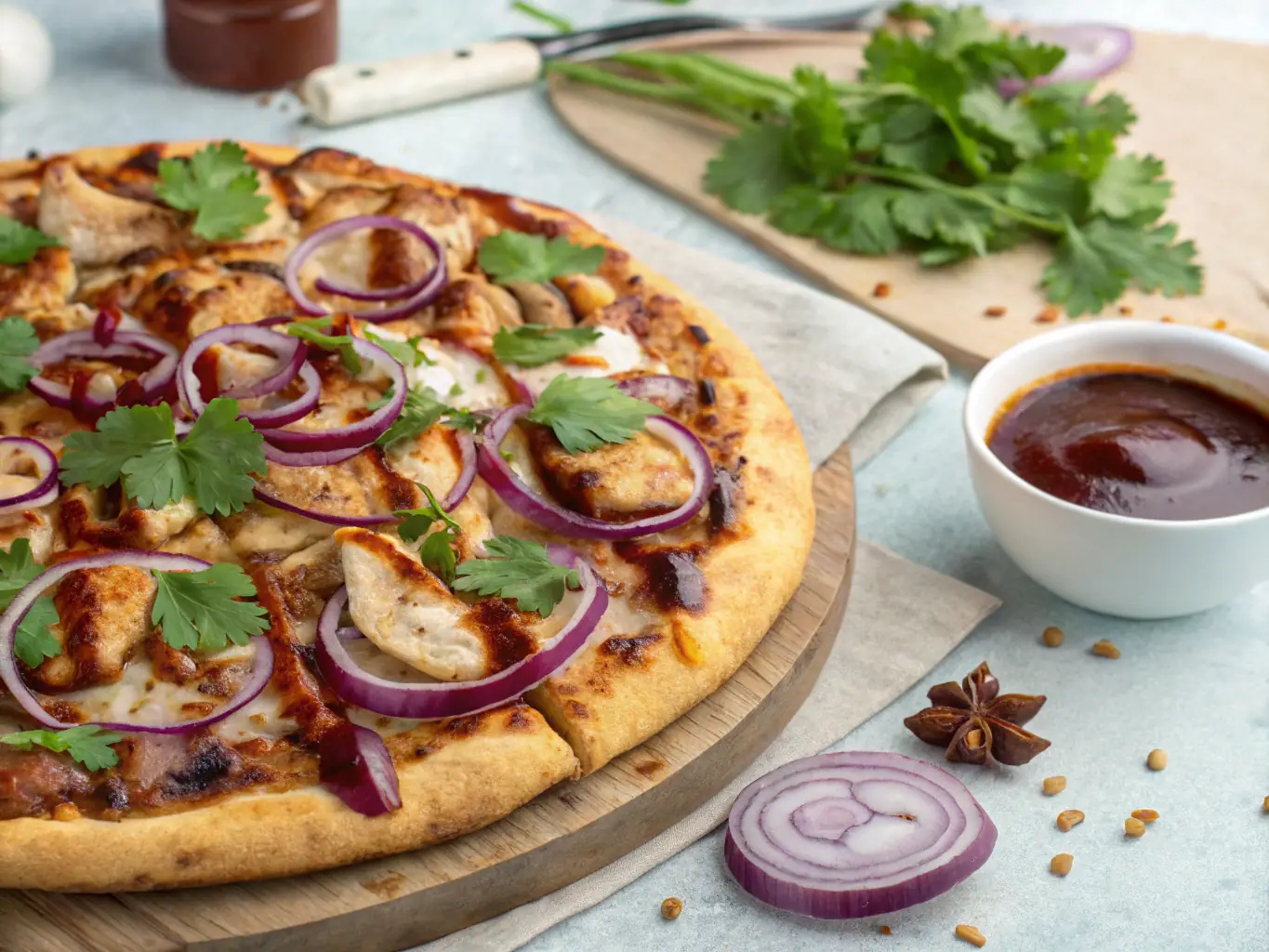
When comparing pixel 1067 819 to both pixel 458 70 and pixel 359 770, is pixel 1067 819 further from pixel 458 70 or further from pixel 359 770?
pixel 458 70

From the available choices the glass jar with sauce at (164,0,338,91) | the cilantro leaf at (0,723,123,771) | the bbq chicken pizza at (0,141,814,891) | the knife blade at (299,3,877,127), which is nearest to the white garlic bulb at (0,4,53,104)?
the glass jar with sauce at (164,0,338,91)

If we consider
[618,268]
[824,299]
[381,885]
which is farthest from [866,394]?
[381,885]

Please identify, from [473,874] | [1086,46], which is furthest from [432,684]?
[1086,46]

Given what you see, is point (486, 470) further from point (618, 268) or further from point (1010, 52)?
point (1010, 52)

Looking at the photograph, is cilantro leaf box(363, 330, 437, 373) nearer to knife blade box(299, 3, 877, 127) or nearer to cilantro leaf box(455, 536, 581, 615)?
cilantro leaf box(455, 536, 581, 615)

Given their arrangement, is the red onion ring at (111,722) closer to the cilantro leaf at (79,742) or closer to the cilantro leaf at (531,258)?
the cilantro leaf at (79,742)

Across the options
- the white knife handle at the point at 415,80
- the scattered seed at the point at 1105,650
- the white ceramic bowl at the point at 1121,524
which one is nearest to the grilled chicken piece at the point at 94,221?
the white knife handle at the point at 415,80

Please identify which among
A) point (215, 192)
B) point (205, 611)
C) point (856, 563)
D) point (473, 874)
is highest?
point (215, 192)
